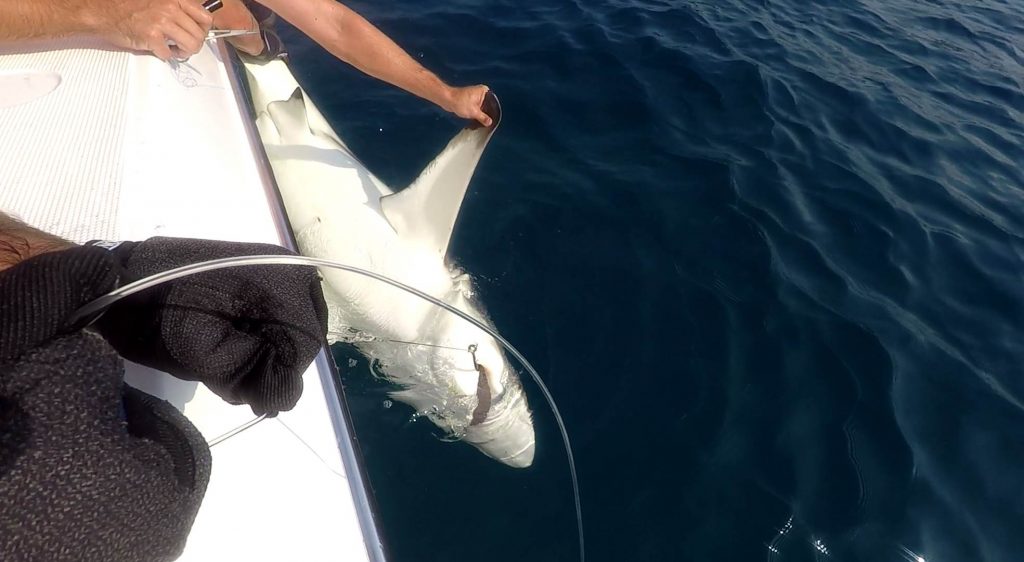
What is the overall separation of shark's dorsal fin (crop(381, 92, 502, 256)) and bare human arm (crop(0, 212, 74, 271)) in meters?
1.51

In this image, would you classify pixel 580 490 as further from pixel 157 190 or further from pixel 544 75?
pixel 544 75

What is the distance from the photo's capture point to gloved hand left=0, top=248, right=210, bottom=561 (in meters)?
0.97

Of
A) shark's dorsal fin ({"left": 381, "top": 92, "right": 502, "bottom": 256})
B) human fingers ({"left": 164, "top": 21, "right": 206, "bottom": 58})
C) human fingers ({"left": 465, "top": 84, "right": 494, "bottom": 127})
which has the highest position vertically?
human fingers ({"left": 164, "top": 21, "right": 206, "bottom": 58})

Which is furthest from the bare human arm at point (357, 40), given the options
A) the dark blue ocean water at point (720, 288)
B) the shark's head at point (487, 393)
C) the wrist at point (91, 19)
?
the dark blue ocean water at point (720, 288)

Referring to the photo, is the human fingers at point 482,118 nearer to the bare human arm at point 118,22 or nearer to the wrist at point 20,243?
the bare human arm at point 118,22

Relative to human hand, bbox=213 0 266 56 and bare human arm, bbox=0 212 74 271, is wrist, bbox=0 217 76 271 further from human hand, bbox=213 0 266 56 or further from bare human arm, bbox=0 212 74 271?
human hand, bbox=213 0 266 56

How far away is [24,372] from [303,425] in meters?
0.94

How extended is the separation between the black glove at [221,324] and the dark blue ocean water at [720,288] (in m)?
0.66

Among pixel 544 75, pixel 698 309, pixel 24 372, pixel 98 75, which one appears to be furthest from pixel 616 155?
pixel 24 372

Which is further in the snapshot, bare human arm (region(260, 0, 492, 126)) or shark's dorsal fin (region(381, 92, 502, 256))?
bare human arm (region(260, 0, 492, 126))

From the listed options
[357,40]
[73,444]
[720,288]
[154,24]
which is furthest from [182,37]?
[720,288]

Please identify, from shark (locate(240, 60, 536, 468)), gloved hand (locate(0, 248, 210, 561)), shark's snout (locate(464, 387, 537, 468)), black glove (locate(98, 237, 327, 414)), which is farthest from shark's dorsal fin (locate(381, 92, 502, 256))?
gloved hand (locate(0, 248, 210, 561))

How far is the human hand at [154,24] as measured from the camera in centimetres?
270

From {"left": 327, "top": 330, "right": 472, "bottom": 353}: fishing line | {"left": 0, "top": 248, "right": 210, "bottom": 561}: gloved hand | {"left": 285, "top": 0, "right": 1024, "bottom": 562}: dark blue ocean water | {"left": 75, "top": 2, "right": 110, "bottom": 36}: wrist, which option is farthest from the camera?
{"left": 285, "top": 0, "right": 1024, "bottom": 562}: dark blue ocean water
